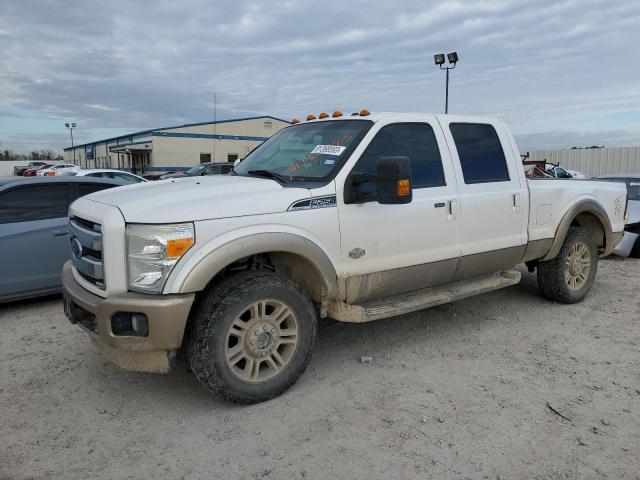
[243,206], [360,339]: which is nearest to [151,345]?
[243,206]

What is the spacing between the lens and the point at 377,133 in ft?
13.4

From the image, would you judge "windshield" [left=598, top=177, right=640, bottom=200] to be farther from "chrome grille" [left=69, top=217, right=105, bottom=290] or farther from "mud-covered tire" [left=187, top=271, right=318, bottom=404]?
"chrome grille" [left=69, top=217, right=105, bottom=290]

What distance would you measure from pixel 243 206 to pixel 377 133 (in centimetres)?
134

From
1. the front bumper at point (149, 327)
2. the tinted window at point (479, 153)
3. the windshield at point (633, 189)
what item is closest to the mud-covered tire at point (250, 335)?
the front bumper at point (149, 327)

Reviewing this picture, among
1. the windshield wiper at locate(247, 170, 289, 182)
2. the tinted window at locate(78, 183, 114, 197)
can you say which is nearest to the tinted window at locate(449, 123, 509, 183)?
the windshield wiper at locate(247, 170, 289, 182)

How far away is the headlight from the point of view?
3.11 meters

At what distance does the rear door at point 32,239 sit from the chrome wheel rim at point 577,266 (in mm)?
5639

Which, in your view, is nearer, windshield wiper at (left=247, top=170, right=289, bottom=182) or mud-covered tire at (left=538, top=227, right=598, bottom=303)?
windshield wiper at (left=247, top=170, right=289, bottom=182)

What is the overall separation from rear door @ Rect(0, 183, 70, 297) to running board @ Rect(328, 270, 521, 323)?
355 centimetres

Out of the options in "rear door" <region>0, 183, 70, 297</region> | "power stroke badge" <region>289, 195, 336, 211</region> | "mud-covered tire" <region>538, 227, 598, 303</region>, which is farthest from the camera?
"mud-covered tire" <region>538, 227, 598, 303</region>

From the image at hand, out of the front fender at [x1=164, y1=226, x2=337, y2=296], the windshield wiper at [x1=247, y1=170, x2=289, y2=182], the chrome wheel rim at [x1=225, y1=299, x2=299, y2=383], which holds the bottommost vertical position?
the chrome wheel rim at [x1=225, y1=299, x2=299, y2=383]

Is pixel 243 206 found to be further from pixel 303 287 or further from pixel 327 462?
pixel 327 462

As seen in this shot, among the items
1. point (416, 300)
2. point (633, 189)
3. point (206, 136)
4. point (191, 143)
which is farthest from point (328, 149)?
point (206, 136)

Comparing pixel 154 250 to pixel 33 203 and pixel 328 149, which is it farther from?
pixel 33 203
